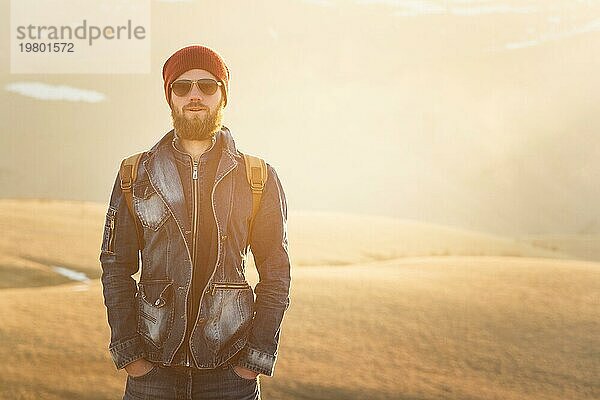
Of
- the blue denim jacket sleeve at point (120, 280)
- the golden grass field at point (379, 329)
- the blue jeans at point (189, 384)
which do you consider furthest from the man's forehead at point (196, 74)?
the golden grass field at point (379, 329)

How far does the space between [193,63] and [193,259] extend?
38 centimetres

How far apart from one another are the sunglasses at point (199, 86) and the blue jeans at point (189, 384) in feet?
1.77

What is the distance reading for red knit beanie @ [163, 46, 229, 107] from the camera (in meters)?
1.29

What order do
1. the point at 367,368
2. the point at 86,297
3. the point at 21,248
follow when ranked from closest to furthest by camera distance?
the point at 367,368 → the point at 86,297 → the point at 21,248

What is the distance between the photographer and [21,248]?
15.5 feet

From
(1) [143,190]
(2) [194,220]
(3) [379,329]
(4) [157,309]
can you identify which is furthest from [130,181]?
(3) [379,329]

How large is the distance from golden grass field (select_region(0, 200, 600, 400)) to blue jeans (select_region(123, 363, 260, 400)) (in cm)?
174

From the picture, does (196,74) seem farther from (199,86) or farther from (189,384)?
(189,384)

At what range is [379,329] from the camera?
350 cm

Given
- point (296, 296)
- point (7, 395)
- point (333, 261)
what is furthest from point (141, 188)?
point (333, 261)

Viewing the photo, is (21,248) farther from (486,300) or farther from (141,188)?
(141,188)

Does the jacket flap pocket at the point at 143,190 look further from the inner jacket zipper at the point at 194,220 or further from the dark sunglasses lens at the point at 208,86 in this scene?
the dark sunglasses lens at the point at 208,86

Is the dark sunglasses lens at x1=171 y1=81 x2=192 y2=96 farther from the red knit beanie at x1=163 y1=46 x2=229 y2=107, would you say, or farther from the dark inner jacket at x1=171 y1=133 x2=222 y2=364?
the dark inner jacket at x1=171 y1=133 x2=222 y2=364

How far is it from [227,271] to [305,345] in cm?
210
